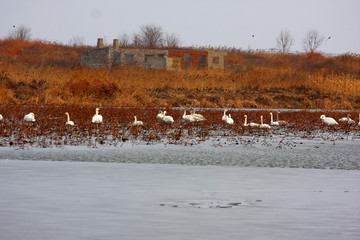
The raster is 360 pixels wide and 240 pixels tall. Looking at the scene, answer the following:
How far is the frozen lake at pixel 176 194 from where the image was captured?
5.80 meters

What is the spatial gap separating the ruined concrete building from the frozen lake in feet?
140

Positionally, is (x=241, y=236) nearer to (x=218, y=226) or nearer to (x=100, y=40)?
(x=218, y=226)

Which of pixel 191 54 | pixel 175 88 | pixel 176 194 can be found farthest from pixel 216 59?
pixel 176 194

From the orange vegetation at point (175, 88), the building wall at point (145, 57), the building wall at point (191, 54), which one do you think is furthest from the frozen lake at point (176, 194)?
the building wall at point (191, 54)

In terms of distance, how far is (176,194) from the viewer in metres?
7.67

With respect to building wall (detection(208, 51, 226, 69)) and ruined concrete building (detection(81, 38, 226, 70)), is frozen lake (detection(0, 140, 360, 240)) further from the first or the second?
building wall (detection(208, 51, 226, 69))

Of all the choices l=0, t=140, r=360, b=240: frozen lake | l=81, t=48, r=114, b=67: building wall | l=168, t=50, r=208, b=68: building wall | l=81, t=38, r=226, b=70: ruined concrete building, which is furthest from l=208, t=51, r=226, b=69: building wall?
l=0, t=140, r=360, b=240: frozen lake

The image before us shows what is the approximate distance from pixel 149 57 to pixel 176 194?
50.6m

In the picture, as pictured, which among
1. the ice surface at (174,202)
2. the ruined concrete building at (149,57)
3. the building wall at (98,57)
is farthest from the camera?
the ruined concrete building at (149,57)

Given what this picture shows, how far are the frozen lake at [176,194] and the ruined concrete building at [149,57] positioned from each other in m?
42.5

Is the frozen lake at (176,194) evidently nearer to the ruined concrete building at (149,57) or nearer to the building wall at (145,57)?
the ruined concrete building at (149,57)

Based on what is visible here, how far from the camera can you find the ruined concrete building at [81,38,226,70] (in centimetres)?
5625

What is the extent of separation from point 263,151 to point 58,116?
10968 millimetres

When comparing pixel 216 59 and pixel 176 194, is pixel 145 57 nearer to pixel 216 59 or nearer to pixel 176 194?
pixel 216 59
